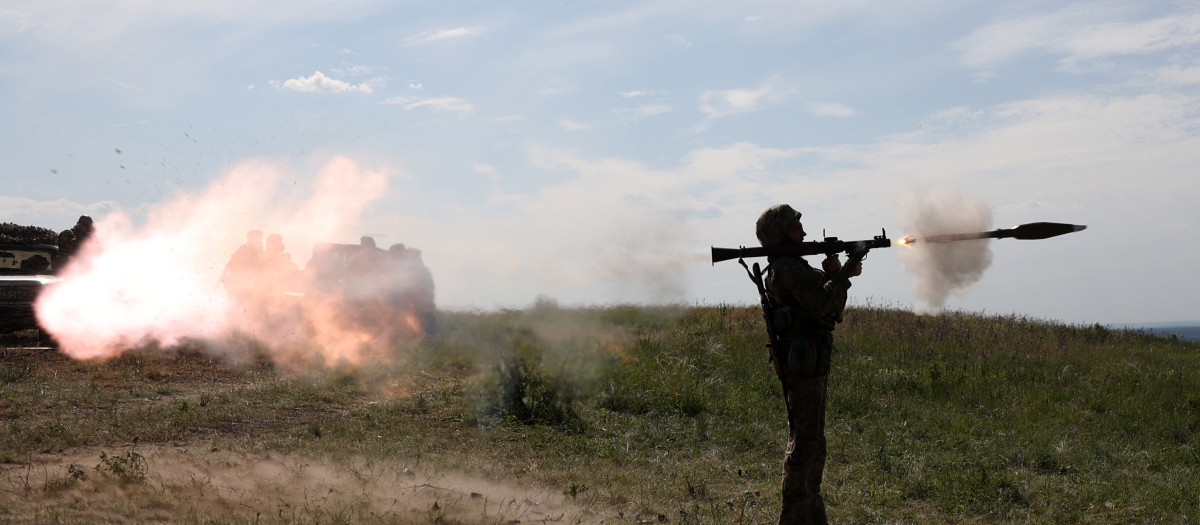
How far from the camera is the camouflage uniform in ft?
18.6

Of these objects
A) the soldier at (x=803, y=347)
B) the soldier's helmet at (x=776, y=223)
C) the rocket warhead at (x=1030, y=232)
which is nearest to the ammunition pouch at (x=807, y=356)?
the soldier at (x=803, y=347)

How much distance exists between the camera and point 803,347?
5.71 meters

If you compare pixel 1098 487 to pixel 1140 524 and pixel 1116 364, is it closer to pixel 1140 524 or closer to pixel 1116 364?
pixel 1140 524

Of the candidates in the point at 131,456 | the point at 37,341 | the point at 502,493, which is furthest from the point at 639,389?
the point at 37,341

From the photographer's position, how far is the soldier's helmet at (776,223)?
5926 mm

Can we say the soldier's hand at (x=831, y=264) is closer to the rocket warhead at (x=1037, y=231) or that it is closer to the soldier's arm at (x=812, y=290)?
the soldier's arm at (x=812, y=290)

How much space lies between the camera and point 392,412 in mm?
10664

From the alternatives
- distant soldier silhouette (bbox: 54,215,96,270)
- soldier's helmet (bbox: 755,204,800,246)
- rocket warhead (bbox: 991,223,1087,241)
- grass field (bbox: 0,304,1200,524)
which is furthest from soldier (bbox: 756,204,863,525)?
distant soldier silhouette (bbox: 54,215,96,270)

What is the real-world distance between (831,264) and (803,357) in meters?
0.75

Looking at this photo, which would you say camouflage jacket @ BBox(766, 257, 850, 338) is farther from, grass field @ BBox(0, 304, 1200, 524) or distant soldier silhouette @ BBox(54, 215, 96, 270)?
distant soldier silhouette @ BBox(54, 215, 96, 270)

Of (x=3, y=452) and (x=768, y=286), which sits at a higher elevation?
(x=768, y=286)

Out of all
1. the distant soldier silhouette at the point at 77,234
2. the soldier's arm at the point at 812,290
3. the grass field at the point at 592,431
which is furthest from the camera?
the distant soldier silhouette at the point at 77,234

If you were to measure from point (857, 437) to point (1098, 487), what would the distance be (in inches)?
100

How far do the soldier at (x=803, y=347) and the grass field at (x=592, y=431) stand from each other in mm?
1003
